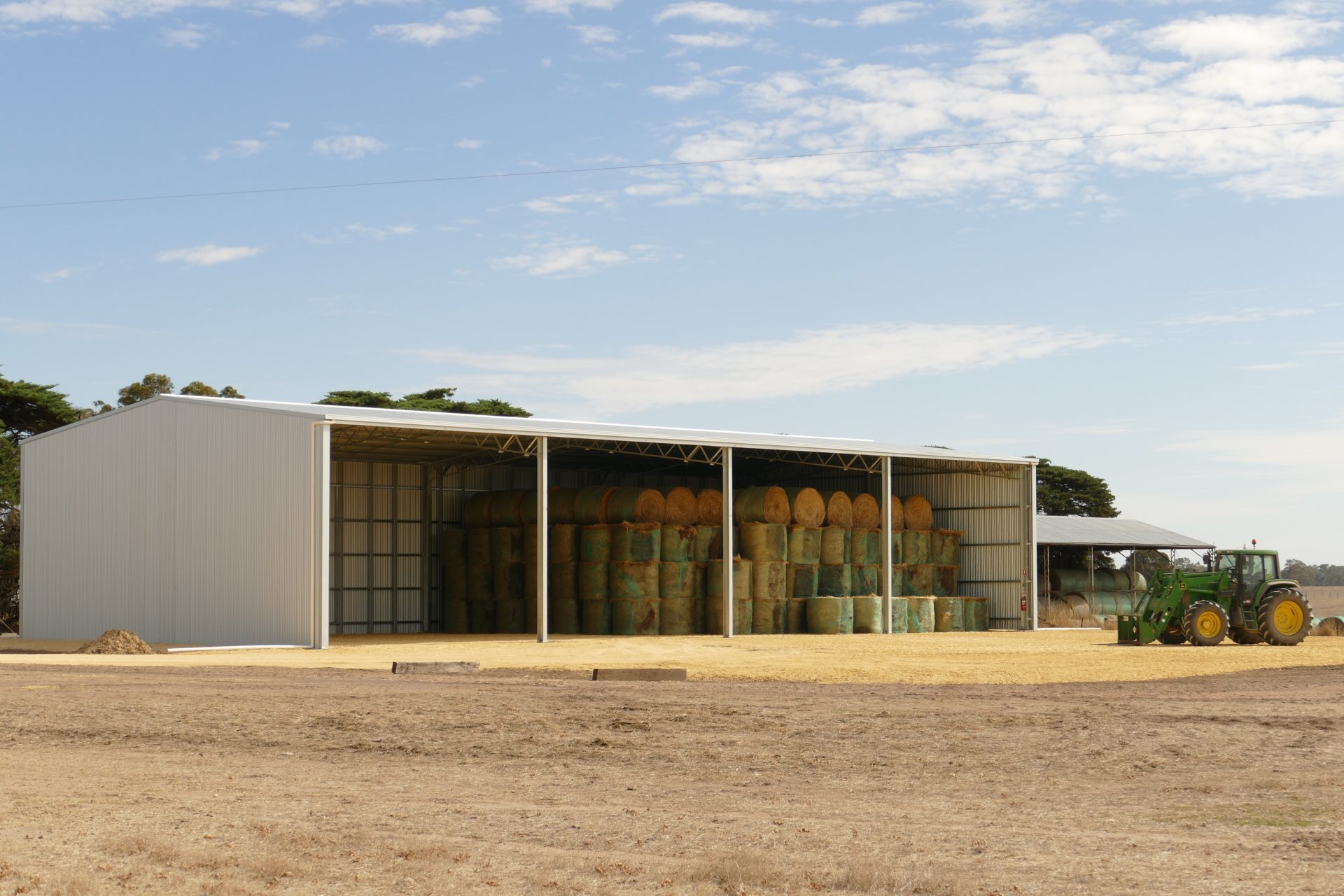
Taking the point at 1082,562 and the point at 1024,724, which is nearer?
the point at 1024,724

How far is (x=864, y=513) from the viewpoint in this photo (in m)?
38.8

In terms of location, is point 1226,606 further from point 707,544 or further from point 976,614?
point 707,544

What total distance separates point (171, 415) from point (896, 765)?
23302 mm

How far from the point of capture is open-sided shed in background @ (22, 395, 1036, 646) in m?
28.6

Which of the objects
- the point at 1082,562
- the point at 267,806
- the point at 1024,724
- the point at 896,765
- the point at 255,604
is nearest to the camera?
the point at 267,806

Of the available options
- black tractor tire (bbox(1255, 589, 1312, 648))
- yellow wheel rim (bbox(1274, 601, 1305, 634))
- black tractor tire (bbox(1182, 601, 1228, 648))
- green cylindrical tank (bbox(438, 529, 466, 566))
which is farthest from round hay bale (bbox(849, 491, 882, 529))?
Answer: yellow wheel rim (bbox(1274, 601, 1305, 634))

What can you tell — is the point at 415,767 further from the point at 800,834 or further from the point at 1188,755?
the point at 1188,755

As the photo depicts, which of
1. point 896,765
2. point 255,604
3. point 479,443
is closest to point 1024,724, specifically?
point 896,765

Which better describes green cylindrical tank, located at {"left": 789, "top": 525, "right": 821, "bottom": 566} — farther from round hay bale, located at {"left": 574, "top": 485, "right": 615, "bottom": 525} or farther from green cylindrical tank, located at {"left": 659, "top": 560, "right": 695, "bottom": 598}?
round hay bale, located at {"left": 574, "top": 485, "right": 615, "bottom": 525}

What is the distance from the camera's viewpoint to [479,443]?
108ft

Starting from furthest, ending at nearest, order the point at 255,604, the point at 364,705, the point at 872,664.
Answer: the point at 255,604 → the point at 872,664 → the point at 364,705

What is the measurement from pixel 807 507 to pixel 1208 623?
1088 centimetres

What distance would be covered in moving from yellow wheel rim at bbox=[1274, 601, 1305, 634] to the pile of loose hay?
68.3 ft

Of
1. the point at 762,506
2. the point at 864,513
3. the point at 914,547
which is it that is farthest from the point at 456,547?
the point at 914,547
